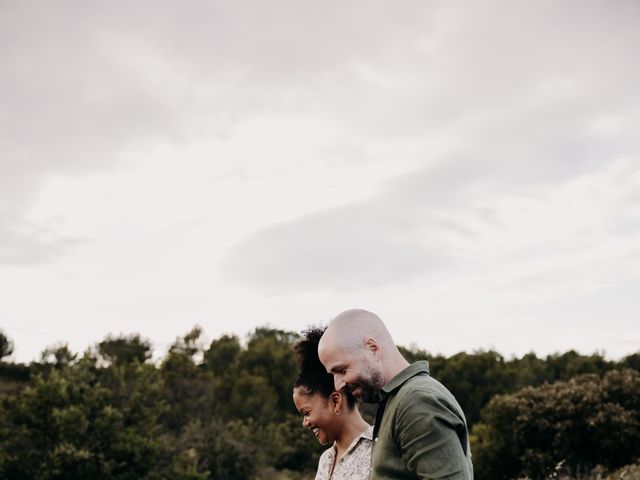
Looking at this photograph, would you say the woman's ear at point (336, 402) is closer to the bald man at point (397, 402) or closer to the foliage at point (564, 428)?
the bald man at point (397, 402)

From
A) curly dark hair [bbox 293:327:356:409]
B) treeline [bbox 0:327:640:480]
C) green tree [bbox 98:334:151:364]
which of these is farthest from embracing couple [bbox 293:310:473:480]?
green tree [bbox 98:334:151:364]

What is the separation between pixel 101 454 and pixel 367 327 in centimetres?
1997

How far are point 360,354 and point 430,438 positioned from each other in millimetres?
350

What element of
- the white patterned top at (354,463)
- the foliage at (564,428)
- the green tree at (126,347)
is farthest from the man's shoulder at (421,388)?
the green tree at (126,347)

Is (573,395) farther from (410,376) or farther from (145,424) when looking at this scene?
(410,376)

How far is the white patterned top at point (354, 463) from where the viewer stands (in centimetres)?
338

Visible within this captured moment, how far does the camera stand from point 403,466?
2.16 metres

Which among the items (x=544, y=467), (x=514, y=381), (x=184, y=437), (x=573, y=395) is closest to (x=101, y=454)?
(x=184, y=437)

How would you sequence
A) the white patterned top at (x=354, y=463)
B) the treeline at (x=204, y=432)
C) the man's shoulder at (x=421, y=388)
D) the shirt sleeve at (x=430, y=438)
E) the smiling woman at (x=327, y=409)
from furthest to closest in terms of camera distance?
the treeline at (x=204, y=432), the smiling woman at (x=327, y=409), the white patterned top at (x=354, y=463), the man's shoulder at (x=421, y=388), the shirt sleeve at (x=430, y=438)

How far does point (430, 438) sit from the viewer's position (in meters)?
2.04

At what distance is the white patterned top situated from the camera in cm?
338

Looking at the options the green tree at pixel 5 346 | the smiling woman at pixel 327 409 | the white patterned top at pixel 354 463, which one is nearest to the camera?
the white patterned top at pixel 354 463

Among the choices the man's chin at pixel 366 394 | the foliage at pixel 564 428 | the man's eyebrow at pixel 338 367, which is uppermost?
the man's eyebrow at pixel 338 367

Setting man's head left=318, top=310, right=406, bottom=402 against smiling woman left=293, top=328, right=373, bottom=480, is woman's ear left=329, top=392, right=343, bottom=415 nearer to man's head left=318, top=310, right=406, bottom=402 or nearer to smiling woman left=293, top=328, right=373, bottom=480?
smiling woman left=293, top=328, right=373, bottom=480
